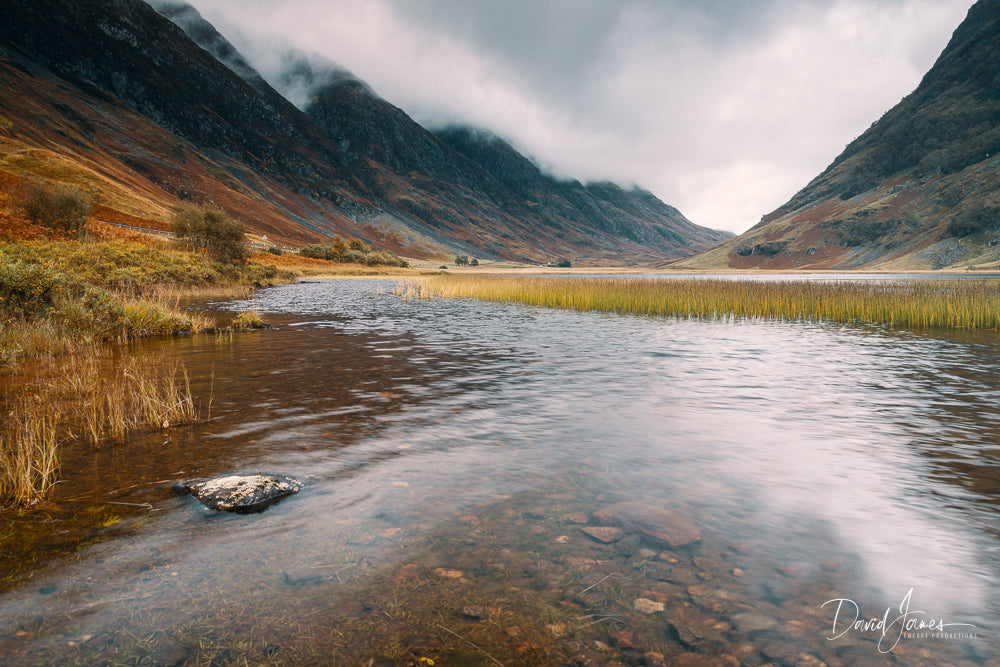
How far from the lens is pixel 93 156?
13062 centimetres

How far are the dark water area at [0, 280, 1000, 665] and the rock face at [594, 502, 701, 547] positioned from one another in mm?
118

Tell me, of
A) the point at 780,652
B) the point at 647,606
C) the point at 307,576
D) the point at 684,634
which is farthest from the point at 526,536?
the point at 780,652

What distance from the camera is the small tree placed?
57.3 m

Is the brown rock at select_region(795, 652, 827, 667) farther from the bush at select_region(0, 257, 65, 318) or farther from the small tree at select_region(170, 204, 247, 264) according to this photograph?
the small tree at select_region(170, 204, 247, 264)

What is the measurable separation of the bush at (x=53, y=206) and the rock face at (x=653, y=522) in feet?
190

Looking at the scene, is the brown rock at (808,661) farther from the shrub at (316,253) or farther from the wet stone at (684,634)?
the shrub at (316,253)

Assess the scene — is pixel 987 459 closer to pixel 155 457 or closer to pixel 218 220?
pixel 155 457

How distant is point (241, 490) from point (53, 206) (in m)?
57.3

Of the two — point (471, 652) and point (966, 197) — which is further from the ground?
point (966, 197)

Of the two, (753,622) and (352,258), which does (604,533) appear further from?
(352,258)

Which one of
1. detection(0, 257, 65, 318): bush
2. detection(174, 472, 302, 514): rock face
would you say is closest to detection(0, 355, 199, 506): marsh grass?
detection(174, 472, 302, 514): rock face

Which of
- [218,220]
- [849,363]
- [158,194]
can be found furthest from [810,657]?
[158,194]

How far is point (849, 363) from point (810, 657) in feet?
54.3

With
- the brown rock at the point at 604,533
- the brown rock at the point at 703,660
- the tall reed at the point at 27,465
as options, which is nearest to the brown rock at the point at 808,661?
the brown rock at the point at 703,660
